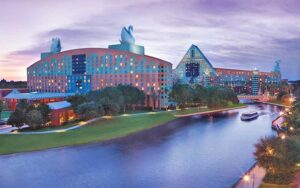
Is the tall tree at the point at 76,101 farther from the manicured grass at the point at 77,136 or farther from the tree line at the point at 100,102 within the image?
the manicured grass at the point at 77,136

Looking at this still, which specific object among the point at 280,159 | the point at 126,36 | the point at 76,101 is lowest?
the point at 280,159

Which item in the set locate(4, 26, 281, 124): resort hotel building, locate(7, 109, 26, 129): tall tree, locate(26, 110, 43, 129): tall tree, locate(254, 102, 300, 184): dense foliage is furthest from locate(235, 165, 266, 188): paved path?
locate(4, 26, 281, 124): resort hotel building

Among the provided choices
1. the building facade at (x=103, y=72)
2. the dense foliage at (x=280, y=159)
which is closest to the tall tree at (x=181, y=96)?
the building facade at (x=103, y=72)

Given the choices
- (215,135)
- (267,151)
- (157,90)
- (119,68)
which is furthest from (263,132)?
(119,68)

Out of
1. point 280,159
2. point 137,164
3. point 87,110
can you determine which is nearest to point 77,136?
point 87,110

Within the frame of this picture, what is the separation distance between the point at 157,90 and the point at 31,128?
5524 centimetres

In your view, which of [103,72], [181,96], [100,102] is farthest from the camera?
[103,72]

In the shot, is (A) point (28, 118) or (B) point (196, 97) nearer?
(A) point (28, 118)

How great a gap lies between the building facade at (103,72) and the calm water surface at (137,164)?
5388cm

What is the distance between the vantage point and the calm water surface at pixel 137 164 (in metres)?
27.5

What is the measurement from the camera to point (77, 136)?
45500 mm

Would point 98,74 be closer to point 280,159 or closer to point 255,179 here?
point 255,179

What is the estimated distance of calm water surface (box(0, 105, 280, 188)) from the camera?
27484 mm

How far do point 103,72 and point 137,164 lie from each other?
253ft
